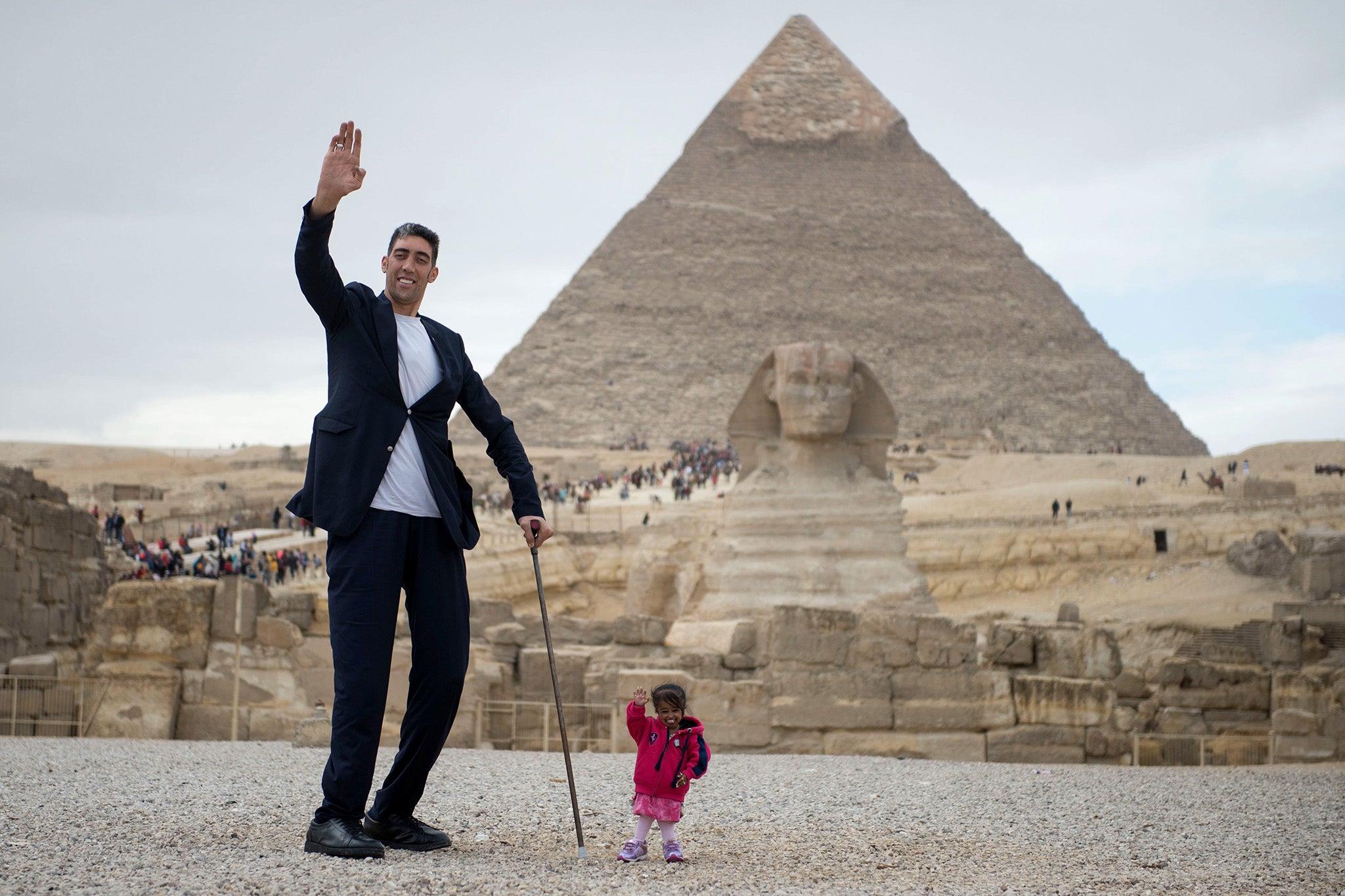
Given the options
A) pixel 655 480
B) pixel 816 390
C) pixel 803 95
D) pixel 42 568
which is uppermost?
pixel 803 95

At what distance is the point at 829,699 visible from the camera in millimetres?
4562

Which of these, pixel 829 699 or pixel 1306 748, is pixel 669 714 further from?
pixel 1306 748

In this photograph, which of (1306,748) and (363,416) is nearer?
(363,416)

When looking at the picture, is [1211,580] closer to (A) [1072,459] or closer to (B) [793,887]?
(B) [793,887]

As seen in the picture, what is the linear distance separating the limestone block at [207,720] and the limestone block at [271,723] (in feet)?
0.07

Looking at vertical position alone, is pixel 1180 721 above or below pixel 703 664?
below

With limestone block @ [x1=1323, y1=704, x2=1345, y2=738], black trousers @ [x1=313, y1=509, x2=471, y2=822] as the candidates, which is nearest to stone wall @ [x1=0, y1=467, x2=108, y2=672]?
black trousers @ [x1=313, y1=509, x2=471, y2=822]

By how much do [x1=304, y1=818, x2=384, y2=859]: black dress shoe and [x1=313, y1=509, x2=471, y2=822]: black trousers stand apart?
0.02 metres

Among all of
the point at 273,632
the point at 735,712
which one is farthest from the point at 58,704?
the point at 735,712

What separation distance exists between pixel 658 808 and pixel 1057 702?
246 centimetres

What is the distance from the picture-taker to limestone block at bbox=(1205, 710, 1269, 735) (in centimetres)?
584

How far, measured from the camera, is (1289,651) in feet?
23.5

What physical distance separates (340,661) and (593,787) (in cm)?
123

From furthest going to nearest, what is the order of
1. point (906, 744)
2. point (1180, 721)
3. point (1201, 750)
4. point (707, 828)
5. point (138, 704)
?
point (1180, 721) < point (1201, 750) < point (138, 704) < point (906, 744) < point (707, 828)
